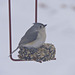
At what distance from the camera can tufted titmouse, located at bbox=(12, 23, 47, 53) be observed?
1.50 meters

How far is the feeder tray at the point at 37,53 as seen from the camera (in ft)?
5.06

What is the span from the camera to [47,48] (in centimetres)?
157

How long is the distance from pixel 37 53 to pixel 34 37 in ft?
0.30

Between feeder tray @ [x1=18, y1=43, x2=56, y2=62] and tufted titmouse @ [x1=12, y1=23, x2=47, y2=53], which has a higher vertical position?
tufted titmouse @ [x1=12, y1=23, x2=47, y2=53]

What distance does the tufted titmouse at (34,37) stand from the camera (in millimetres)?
1500

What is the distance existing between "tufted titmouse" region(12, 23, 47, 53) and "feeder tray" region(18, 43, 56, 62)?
40 mm

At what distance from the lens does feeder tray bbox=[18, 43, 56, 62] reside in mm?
1541

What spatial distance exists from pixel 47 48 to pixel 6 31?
35.5 inches

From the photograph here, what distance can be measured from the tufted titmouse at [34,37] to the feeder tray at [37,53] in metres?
0.04

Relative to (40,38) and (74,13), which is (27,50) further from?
(74,13)

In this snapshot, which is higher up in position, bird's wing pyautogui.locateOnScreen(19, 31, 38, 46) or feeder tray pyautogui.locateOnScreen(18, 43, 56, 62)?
bird's wing pyautogui.locateOnScreen(19, 31, 38, 46)

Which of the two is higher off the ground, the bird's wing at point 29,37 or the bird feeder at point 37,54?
the bird's wing at point 29,37

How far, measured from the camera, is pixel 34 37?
1508 mm

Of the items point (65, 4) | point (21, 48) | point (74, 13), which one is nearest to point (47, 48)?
point (21, 48)
